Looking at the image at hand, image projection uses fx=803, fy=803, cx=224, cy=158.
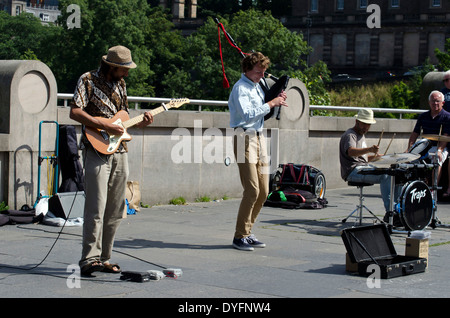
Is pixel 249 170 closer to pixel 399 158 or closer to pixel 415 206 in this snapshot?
pixel 399 158

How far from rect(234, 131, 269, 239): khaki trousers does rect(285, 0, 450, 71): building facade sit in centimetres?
8756

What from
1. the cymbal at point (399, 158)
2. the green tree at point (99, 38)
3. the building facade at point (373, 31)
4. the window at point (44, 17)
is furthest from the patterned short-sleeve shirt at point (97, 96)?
the window at point (44, 17)

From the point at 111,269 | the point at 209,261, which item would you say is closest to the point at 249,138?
the point at 209,261

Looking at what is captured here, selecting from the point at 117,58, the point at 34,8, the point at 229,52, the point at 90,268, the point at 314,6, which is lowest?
the point at 90,268

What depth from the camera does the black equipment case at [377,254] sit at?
700 centimetres

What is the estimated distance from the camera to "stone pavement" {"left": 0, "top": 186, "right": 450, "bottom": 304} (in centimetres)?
634

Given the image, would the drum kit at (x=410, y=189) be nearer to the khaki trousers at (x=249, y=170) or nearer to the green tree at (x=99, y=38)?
the khaki trousers at (x=249, y=170)

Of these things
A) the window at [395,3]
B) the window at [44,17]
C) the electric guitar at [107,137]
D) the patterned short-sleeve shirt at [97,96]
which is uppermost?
the window at [44,17]

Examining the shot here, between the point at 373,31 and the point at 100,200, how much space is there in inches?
3925

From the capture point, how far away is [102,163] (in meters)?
6.83

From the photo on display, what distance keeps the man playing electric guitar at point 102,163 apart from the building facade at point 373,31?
89.0 meters

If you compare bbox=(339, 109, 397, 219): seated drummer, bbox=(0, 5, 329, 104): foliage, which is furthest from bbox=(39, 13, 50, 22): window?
bbox=(339, 109, 397, 219): seated drummer

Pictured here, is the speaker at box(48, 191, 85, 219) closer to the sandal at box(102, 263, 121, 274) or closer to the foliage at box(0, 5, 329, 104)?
the sandal at box(102, 263, 121, 274)

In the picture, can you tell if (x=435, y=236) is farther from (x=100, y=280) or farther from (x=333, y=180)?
(x=333, y=180)
